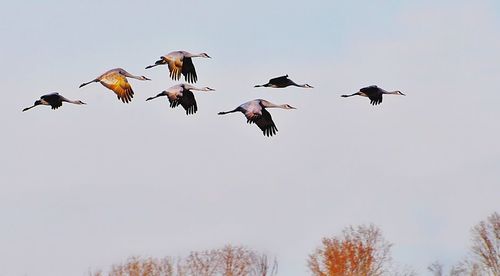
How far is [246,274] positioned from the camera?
Result: 7631 centimetres

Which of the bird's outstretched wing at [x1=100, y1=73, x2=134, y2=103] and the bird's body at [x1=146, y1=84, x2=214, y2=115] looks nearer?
the bird's outstretched wing at [x1=100, y1=73, x2=134, y2=103]

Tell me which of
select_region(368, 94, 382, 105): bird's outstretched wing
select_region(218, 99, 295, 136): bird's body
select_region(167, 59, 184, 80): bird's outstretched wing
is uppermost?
select_region(167, 59, 184, 80): bird's outstretched wing

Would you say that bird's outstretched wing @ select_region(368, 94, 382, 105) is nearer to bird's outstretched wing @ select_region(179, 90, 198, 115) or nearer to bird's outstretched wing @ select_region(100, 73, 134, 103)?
bird's outstretched wing @ select_region(179, 90, 198, 115)

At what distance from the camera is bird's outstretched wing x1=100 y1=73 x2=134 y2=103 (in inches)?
1772

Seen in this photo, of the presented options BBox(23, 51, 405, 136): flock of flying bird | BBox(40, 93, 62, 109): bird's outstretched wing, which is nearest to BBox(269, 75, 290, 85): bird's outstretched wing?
BBox(23, 51, 405, 136): flock of flying bird

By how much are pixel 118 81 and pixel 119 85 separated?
4.5 inches

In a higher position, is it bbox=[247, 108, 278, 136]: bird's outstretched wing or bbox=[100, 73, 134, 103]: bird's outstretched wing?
bbox=[100, 73, 134, 103]: bird's outstretched wing

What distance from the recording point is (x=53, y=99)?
47.0m

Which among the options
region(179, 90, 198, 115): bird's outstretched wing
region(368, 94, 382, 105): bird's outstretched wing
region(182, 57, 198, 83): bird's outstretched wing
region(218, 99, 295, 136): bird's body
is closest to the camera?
region(218, 99, 295, 136): bird's body

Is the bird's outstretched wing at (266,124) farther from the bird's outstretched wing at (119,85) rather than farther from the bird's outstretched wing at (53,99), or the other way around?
the bird's outstretched wing at (53,99)

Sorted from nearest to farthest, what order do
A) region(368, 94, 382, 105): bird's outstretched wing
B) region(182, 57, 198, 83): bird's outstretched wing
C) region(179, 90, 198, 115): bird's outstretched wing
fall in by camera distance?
region(182, 57, 198, 83): bird's outstretched wing < region(179, 90, 198, 115): bird's outstretched wing < region(368, 94, 382, 105): bird's outstretched wing

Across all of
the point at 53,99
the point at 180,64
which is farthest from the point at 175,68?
the point at 53,99

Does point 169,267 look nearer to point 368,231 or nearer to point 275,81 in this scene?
point 368,231

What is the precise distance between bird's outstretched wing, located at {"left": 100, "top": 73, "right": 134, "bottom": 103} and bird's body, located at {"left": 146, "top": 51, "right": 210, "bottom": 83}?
76cm
